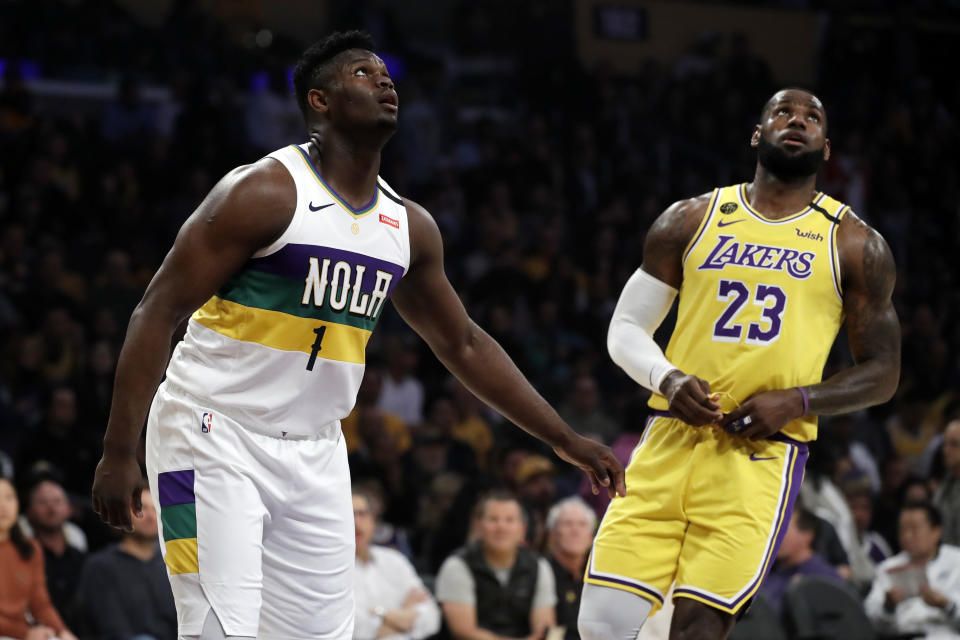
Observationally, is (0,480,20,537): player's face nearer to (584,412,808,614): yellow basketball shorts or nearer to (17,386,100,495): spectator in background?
(17,386,100,495): spectator in background

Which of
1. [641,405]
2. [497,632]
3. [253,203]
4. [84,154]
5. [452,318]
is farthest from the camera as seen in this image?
[84,154]

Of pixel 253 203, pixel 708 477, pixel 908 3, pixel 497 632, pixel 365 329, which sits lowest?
pixel 497 632

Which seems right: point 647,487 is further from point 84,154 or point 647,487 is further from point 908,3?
point 908,3

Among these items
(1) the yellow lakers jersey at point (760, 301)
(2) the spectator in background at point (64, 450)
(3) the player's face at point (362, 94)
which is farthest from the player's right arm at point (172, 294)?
(2) the spectator in background at point (64, 450)

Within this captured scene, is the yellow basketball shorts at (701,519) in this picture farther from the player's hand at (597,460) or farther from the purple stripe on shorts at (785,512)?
the player's hand at (597,460)

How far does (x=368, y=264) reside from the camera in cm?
387

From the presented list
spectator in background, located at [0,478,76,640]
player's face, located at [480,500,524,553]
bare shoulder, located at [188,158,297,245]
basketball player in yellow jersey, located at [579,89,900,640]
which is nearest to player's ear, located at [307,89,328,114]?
bare shoulder, located at [188,158,297,245]

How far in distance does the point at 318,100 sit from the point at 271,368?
2.77 ft

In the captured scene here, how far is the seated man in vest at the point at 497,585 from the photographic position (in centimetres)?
734

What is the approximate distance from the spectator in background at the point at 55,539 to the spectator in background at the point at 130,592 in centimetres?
38

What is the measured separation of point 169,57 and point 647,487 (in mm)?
10224

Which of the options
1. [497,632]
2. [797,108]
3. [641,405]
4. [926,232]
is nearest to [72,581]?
[497,632]

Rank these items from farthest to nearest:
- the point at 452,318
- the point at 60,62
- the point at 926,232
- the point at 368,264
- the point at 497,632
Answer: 1. the point at 926,232
2. the point at 60,62
3. the point at 497,632
4. the point at 452,318
5. the point at 368,264

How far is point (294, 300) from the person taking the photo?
3736 mm
